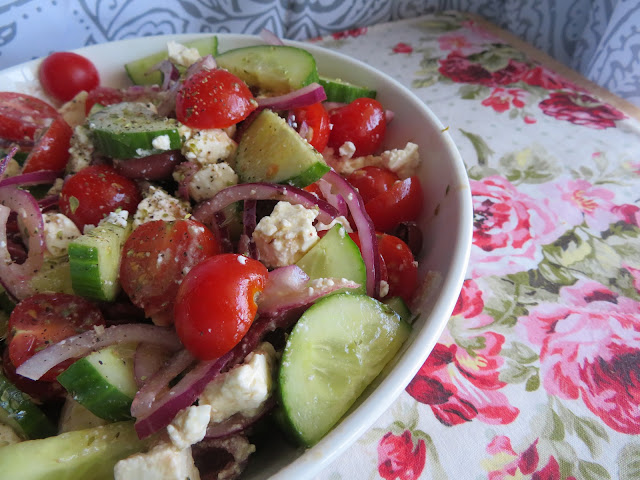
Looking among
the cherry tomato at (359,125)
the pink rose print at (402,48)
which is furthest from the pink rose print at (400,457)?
the pink rose print at (402,48)

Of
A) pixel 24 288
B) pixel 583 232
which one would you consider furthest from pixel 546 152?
pixel 24 288

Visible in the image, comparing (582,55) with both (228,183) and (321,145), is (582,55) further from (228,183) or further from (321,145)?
(228,183)

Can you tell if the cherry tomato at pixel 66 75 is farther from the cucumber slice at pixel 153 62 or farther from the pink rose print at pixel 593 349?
the pink rose print at pixel 593 349

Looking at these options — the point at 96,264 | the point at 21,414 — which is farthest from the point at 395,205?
the point at 21,414

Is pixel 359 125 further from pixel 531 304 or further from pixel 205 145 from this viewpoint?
pixel 531 304

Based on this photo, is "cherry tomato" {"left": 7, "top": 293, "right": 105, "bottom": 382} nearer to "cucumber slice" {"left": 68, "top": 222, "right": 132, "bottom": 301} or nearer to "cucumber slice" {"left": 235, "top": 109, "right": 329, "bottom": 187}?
"cucumber slice" {"left": 68, "top": 222, "right": 132, "bottom": 301}

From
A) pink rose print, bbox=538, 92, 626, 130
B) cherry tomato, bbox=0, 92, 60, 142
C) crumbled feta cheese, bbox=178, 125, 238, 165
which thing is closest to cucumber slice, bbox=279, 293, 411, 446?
crumbled feta cheese, bbox=178, 125, 238, 165
